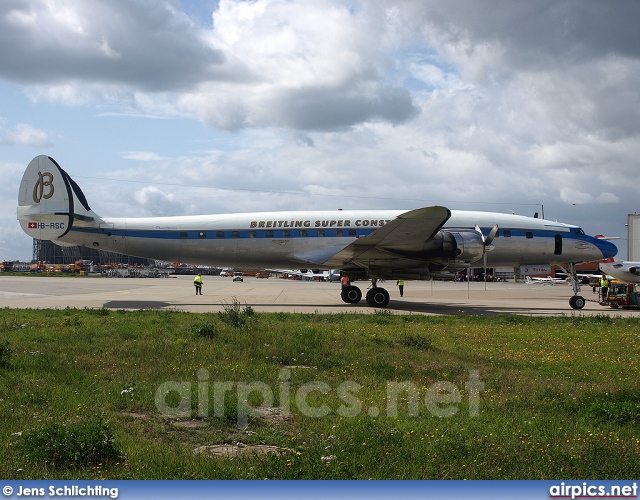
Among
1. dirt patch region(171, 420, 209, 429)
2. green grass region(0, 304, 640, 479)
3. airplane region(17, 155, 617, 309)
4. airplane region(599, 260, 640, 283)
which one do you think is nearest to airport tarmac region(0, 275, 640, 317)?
airplane region(17, 155, 617, 309)

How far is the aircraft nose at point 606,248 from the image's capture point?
2964 cm

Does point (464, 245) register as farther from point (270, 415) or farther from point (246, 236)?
point (270, 415)

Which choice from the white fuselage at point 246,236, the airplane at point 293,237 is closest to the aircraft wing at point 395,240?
the airplane at point 293,237

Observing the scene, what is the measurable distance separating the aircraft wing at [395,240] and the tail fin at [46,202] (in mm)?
12135

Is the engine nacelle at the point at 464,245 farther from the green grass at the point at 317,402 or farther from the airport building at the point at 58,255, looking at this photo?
the airport building at the point at 58,255

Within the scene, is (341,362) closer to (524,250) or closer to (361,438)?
(361,438)

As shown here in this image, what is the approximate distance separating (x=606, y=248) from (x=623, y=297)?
11.9ft

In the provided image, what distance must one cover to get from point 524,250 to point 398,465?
81.7 feet

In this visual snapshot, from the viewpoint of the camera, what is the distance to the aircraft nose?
29.6 metres

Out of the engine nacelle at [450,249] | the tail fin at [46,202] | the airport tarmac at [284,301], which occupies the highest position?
the tail fin at [46,202]

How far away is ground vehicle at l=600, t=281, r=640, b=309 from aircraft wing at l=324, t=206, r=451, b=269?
13557mm

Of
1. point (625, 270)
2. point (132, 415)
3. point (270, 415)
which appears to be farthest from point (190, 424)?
point (625, 270)

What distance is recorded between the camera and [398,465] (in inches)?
229

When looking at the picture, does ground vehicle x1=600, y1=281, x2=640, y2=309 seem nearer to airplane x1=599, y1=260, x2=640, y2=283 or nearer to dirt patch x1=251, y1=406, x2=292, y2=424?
airplane x1=599, y1=260, x2=640, y2=283
